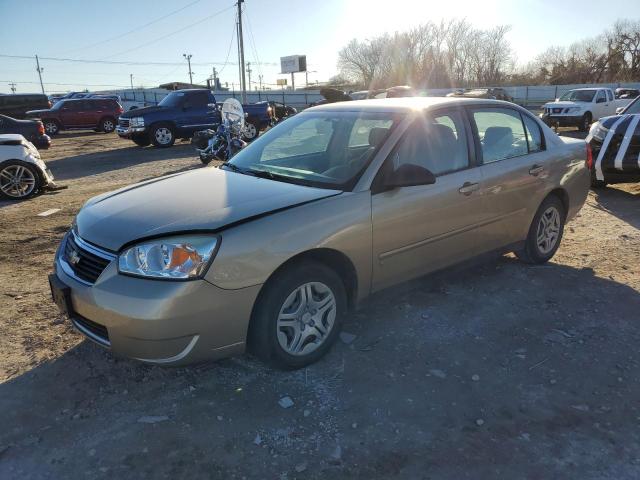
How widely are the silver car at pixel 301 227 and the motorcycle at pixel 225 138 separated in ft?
25.5

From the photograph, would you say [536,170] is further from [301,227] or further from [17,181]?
[17,181]

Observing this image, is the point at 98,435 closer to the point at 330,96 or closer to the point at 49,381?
the point at 49,381

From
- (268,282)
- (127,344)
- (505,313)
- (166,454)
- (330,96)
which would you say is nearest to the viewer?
(166,454)

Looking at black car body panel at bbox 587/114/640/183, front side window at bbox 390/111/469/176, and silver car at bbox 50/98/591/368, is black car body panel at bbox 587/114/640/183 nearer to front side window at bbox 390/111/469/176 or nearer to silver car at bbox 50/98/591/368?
silver car at bbox 50/98/591/368

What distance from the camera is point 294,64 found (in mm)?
67000

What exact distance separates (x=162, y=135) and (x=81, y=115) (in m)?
10.3

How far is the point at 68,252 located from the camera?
10.5ft

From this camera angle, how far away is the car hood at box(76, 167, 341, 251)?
A: 2.84 meters

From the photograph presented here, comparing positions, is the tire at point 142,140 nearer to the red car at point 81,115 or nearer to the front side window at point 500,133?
the red car at point 81,115

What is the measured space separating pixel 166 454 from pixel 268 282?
1.01 metres

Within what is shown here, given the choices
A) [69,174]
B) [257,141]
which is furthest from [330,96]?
[257,141]

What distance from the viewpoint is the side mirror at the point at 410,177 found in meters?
3.28

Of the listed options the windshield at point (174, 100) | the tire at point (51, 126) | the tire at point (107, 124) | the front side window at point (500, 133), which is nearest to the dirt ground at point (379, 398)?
the front side window at point (500, 133)

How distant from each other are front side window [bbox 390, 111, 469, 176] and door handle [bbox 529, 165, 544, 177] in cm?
88
